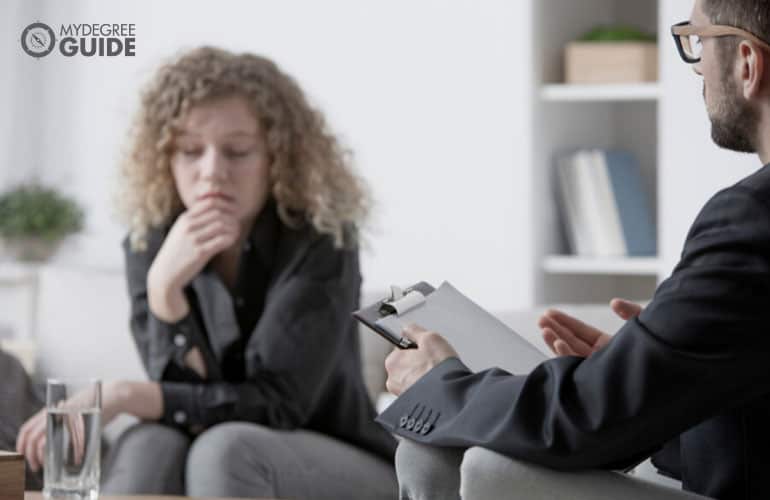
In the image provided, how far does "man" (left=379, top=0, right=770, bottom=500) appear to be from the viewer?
1.17 metres

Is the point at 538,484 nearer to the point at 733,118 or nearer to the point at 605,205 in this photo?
the point at 733,118

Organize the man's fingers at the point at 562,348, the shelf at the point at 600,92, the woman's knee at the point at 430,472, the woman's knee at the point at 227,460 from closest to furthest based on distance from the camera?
the woman's knee at the point at 430,472, the man's fingers at the point at 562,348, the woman's knee at the point at 227,460, the shelf at the point at 600,92

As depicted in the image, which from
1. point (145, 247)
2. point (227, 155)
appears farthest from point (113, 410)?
point (227, 155)

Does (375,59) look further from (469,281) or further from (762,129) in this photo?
(762,129)

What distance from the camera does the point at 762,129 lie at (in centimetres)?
136

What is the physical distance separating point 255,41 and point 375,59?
34 cm

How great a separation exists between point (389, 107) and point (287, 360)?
142 cm

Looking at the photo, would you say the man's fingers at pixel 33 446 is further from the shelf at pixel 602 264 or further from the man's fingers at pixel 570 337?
the shelf at pixel 602 264

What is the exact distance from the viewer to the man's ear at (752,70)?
133 centimetres

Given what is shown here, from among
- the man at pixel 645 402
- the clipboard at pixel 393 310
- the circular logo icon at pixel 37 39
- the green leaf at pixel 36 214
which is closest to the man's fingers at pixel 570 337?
the clipboard at pixel 393 310

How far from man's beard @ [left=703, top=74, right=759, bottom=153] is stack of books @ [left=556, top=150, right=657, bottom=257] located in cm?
183

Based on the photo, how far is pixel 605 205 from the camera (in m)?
3.22

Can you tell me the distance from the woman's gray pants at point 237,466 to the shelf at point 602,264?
108 centimetres

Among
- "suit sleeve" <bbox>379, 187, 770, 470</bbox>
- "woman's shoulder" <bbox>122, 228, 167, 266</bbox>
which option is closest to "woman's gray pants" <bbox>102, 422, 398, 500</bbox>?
"woman's shoulder" <bbox>122, 228, 167, 266</bbox>
